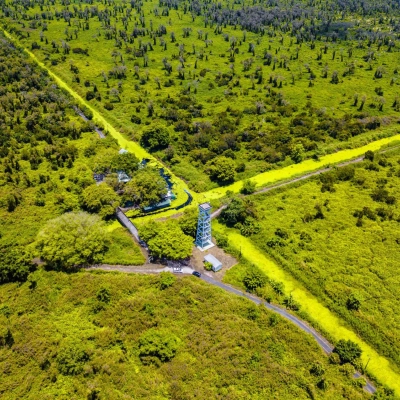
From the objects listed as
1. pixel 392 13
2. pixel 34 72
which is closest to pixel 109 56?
pixel 34 72

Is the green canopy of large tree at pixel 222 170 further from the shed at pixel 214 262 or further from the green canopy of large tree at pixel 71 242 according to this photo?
the green canopy of large tree at pixel 71 242

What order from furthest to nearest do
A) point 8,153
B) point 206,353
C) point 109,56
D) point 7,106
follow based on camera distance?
point 109,56 < point 7,106 < point 8,153 < point 206,353

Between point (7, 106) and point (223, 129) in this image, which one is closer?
point (223, 129)

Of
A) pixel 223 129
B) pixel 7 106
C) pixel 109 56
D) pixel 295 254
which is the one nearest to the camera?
pixel 295 254

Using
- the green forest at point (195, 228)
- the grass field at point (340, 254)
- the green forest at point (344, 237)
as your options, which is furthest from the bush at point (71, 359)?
the green forest at point (344, 237)

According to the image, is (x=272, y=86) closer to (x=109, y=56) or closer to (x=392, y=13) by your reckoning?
(x=109, y=56)

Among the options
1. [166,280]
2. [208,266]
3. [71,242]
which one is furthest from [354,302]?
[71,242]

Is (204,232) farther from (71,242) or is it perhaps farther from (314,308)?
(71,242)
